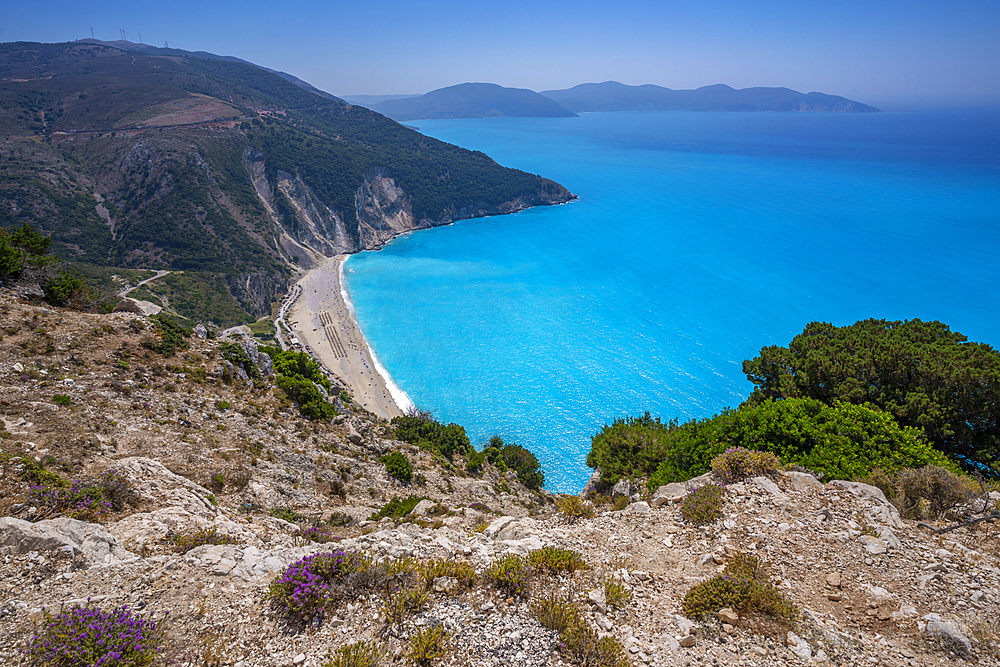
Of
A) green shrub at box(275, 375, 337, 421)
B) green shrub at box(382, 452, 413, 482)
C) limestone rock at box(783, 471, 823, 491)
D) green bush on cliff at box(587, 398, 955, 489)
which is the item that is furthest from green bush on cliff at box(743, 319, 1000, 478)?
green shrub at box(275, 375, 337, 421)

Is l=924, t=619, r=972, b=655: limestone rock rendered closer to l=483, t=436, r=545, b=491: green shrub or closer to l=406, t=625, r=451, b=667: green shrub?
l=406, t=625, r=451, b=667: green shrub

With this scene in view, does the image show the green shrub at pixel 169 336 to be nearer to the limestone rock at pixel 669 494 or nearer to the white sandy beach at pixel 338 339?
the limestone rock at pixel 669 494

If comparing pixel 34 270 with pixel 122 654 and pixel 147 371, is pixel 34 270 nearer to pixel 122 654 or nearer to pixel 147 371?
pixel 147 371

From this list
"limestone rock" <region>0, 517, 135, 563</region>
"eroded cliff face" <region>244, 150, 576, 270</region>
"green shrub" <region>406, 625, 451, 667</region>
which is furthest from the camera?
"eroded cliff face" <region>244, 150, 576, 270</region>

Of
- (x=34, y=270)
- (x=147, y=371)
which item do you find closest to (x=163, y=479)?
(x=147, y=371)

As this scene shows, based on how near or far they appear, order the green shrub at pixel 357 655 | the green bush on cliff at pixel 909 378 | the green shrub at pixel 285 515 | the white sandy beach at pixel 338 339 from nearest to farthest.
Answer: the green shrub at pixel 357 655 < the green shrub at pixel 285 515 < the green bush on cliff at pixel 909 378 < the white sandy beach at pixel 338 339

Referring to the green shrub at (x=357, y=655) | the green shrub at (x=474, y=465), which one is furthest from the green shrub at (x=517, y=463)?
the green shrub at (x=357, y=655)
